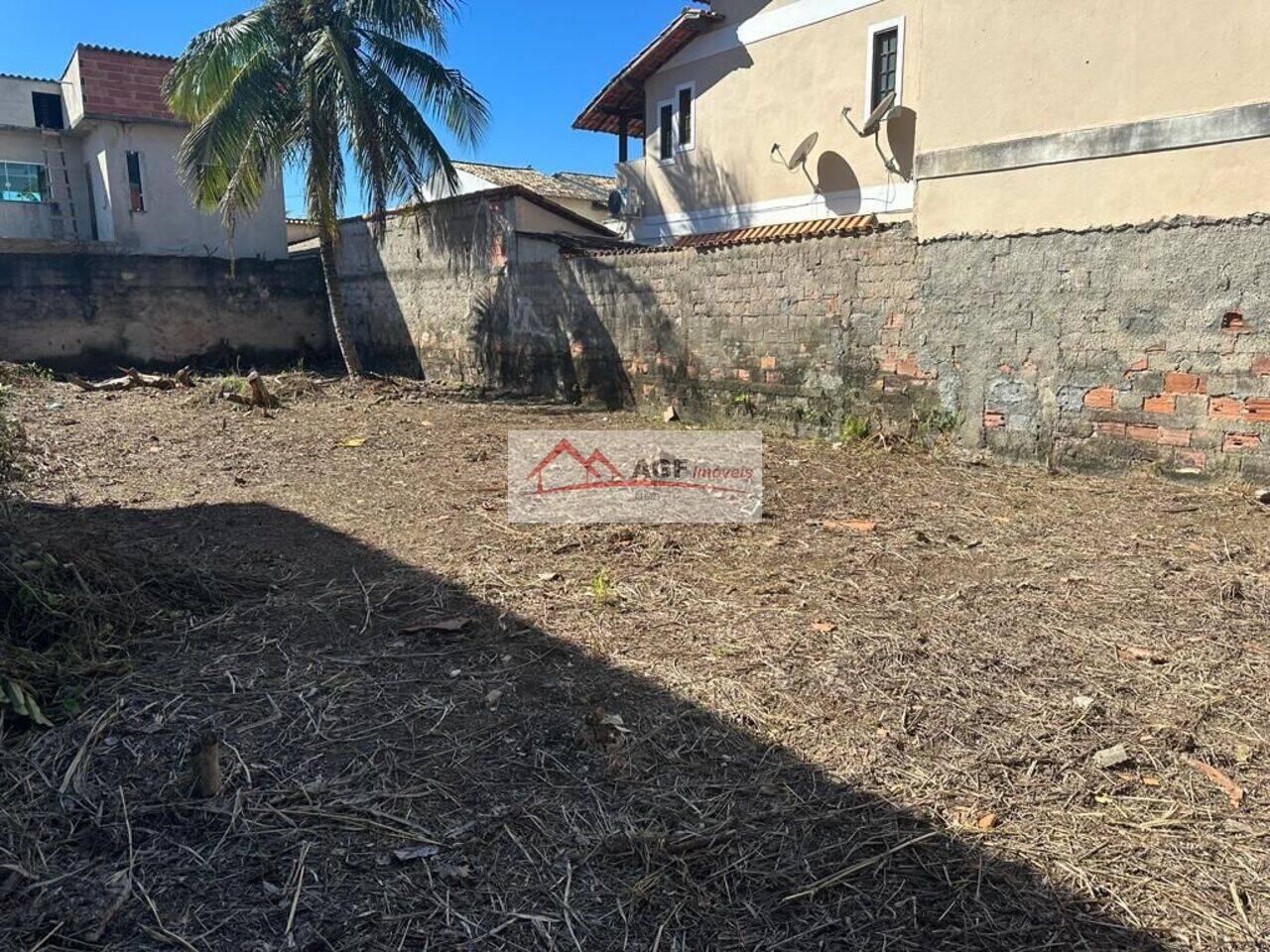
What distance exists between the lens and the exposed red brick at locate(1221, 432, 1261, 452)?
5.53 metres

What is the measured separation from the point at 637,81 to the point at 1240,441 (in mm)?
14127

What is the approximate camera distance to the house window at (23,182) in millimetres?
19266

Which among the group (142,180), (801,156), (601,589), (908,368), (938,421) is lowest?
(601,589)

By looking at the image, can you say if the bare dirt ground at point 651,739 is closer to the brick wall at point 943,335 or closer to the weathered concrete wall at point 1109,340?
the weathered concrete wall at point 1109,340

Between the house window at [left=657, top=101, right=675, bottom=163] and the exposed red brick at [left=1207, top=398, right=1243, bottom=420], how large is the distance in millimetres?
12461

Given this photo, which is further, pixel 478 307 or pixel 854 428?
pixel 478 307

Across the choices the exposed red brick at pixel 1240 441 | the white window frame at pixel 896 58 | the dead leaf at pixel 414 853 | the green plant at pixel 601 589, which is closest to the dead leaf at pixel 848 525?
the green plant at pixel 601 589

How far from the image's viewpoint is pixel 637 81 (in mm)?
16578

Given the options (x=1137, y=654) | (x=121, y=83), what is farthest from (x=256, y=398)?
(x=121, y=83)

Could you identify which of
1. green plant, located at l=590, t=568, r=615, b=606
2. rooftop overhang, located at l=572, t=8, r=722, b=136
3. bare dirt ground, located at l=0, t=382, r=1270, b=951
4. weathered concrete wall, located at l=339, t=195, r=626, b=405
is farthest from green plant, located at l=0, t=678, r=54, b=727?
rooftop overhang, located at l=572, t=8, r=722, b=136

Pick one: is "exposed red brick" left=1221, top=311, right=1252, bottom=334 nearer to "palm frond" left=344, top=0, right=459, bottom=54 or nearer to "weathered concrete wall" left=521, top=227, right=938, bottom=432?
"weathered concrete wall" left=521, top=227, right=938, bottom=432

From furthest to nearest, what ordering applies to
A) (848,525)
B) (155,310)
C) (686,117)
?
1. (686,117)
2. (155,310)
3. (848,525)

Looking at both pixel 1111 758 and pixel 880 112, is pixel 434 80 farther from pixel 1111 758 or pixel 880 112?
pixel 1111 758

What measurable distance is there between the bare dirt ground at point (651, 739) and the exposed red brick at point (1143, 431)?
3.12ft
